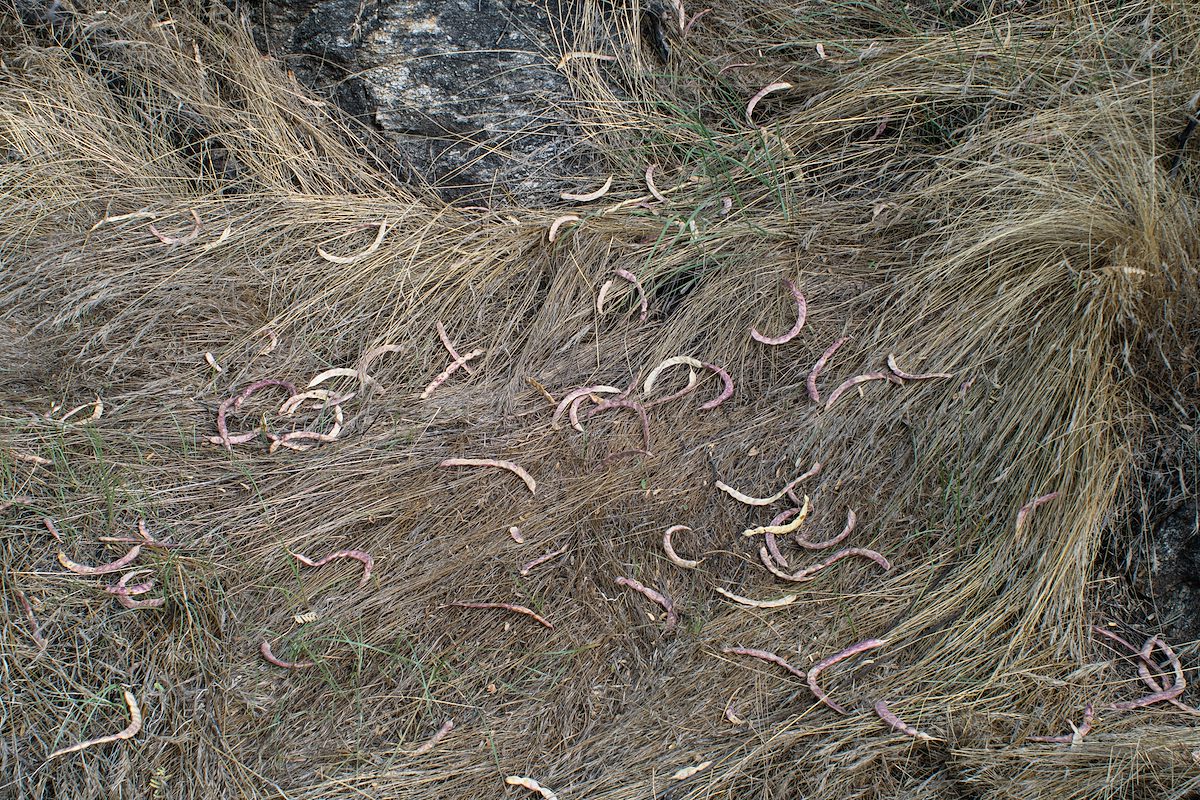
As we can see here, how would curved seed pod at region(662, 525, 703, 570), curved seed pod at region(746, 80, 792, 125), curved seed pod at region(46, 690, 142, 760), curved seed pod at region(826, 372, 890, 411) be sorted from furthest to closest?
curved seed pod at region(746, 80, 792, 125) < curved seed pod at region(826, 372, 890, 411) < curved seed pod at region(662, 525, 703, 570) < curved seed pod at region(46, 690, 142, 760)

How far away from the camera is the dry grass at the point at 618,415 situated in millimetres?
1631

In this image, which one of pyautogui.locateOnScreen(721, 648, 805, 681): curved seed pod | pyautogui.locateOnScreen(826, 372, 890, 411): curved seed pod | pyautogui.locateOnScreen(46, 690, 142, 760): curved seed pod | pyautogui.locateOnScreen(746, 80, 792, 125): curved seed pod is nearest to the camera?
pyautogui.locateOnScreen(46, 690, 142, 760): curved seed pod

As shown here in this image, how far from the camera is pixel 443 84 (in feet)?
7.77

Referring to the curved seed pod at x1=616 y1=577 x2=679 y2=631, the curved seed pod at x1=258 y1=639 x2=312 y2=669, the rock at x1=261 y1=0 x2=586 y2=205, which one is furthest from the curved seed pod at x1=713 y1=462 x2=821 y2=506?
the rock at x1=261 y1=0 x2=586 y2=205

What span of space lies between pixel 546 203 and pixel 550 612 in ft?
3.47

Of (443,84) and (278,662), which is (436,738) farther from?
(443,84)

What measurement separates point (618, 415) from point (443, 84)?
1045 millimetres

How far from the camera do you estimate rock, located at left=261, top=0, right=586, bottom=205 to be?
2.36 meters

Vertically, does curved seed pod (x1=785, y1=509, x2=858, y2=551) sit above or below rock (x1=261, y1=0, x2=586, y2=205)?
below

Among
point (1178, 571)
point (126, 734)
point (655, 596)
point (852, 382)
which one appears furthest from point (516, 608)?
point (1178, 571)

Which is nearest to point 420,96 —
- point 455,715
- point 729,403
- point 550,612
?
point 729,403

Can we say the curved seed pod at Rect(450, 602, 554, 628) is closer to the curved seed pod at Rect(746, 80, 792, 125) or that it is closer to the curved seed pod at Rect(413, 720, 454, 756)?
the curved seed pod at Rect(413, 720, 454, 756)

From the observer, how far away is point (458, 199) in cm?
233

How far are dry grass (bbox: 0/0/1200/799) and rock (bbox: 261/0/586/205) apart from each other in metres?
0.10
